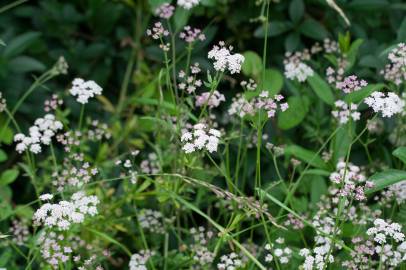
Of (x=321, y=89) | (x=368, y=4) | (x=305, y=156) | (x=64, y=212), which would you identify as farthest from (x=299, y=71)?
(x=64, y=212)

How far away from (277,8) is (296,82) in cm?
49

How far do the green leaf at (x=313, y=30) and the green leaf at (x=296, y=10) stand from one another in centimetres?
4

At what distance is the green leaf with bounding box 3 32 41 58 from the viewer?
9.74 ft

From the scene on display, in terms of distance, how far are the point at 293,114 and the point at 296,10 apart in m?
0.52

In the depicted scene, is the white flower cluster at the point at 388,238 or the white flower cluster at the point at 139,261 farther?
the white flower cluster at the point at 139,261

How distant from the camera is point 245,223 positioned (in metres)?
2.98

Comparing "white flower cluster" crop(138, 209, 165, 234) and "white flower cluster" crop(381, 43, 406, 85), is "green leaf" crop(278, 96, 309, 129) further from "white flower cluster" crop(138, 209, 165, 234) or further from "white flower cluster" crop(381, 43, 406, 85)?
"white flower cluster" crop(138, 209, 165, 234)

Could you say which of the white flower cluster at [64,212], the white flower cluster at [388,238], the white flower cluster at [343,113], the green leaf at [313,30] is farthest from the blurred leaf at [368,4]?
the white flower cluster at [64,212]

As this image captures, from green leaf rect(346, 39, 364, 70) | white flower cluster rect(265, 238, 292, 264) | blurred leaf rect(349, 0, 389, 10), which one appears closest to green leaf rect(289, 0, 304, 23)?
blurred leaf rect(349, 0, 389, 10)

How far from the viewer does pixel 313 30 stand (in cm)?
302

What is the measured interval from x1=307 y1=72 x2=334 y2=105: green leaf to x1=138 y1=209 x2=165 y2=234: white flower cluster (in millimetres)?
714

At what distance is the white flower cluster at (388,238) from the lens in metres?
1.94

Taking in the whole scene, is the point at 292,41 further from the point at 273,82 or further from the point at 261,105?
the point at 261,105

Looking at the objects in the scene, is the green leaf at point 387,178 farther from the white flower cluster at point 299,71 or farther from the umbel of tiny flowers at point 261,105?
the white flower cluster at point 299,71
